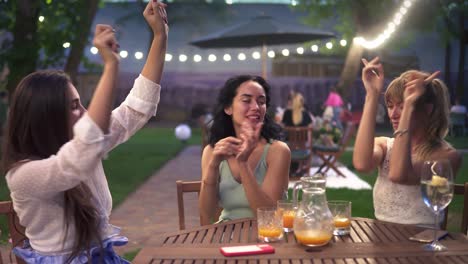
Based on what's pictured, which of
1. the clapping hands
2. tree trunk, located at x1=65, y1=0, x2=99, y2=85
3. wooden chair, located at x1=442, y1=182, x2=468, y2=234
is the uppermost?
tree trunk, located at x1=65, y1=0, x2=99, y2=85

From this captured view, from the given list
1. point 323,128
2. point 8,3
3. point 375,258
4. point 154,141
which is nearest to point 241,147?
point 375,258

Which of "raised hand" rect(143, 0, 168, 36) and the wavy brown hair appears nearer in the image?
"raised hand" rect(143, 0, 168, 36)

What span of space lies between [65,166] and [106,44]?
344 mm

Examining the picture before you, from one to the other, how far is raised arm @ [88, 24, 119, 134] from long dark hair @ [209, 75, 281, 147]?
1.36 metres

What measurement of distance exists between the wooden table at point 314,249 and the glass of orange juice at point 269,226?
3 cm

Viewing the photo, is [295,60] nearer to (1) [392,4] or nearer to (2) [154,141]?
(1) [392,4]

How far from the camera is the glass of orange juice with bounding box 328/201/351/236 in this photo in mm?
2182

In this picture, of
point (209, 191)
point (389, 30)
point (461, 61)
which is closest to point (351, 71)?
point (389, 30)

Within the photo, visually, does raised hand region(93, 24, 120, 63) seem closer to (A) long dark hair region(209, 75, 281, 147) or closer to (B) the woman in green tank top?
(B) the woman in green tank top

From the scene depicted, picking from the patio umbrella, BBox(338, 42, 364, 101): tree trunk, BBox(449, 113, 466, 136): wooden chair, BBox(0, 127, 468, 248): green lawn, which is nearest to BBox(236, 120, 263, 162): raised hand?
BBox(0, 127, 468, 248): green lawn

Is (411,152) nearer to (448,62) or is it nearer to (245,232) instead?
(245,232)

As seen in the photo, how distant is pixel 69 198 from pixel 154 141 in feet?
48.4

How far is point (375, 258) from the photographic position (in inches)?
73.9

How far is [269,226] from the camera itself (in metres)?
2.08
